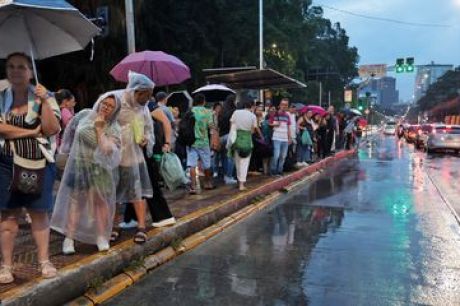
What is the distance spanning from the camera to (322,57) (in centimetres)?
6706

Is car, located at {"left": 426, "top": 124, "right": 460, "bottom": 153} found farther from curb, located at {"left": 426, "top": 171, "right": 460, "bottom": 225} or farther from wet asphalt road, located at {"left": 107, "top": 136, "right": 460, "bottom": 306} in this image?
wet asphalt road, located at {"left": 107, "top": 136, "right": 460, "bottom": 306}

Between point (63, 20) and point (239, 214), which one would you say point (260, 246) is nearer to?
point (239, 214)

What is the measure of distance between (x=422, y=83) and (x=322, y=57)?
3426 inches

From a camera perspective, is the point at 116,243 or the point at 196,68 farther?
the point at 196,68

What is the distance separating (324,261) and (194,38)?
63.6 ft

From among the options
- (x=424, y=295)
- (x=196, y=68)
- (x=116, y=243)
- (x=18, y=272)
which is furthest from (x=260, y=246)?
(x=196, y=68)

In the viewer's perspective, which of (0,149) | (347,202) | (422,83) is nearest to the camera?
(0,149)

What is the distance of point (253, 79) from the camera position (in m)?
17.1

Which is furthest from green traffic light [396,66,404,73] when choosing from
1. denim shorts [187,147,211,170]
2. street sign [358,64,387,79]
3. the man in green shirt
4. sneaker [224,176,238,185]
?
denim shorts [187,147,211,170]

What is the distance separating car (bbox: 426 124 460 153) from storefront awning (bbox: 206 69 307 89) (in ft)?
39.3

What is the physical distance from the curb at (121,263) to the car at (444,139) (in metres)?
20.8

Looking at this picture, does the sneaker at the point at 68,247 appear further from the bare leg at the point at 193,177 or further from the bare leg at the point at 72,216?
the bare leg at the point at 193,177

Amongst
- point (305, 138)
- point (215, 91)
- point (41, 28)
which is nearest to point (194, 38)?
point (305, 138)

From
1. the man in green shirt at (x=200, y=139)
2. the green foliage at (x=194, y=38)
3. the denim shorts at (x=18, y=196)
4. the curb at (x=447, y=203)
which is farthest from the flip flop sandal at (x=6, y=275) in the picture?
the green foliage at (x=194, y=38)
